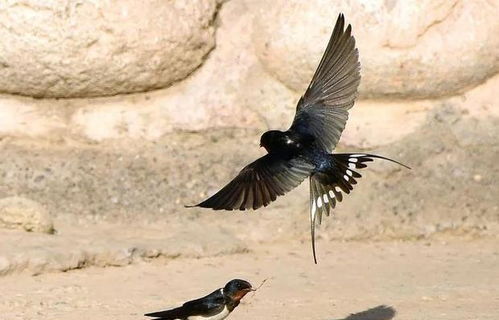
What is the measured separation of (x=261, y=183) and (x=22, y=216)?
164 cm

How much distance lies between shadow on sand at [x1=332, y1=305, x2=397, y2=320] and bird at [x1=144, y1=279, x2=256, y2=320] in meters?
0.61

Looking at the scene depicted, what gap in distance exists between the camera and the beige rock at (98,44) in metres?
6.77

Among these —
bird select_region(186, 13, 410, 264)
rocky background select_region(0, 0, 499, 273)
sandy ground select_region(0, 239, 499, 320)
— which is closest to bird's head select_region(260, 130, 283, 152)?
bird select_region(186, 13, 410, 264)

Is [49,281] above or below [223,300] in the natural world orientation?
above

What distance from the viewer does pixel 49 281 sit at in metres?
6.03

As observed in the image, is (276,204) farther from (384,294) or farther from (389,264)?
(384,294)

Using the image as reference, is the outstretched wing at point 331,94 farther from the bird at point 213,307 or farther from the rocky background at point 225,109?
the rocky background at point 225,109

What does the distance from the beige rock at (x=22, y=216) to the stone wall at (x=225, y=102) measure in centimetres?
27

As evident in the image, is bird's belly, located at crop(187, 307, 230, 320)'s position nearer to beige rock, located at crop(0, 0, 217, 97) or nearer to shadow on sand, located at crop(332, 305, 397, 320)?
shadow on sand, located at crop(332, 305, 397, 320)

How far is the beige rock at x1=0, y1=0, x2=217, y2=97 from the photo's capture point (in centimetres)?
677

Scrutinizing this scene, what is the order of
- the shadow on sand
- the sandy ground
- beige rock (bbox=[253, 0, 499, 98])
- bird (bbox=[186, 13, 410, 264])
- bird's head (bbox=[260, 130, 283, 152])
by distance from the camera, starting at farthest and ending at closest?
beige rock (bbox=[253, 0, 499, 98]) → the sandy ground → the shadow on sand → bird's head (bbox=[260, 130, 283, 152]) → bird (bbox=[186, 13, 410, 264])

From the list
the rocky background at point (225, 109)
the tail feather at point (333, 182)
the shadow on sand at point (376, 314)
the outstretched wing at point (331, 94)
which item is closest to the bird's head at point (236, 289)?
the tail feather at point (333, 182)

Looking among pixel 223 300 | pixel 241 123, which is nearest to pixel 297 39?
pixel 241 123

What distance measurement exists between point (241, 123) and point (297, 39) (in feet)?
1.58
